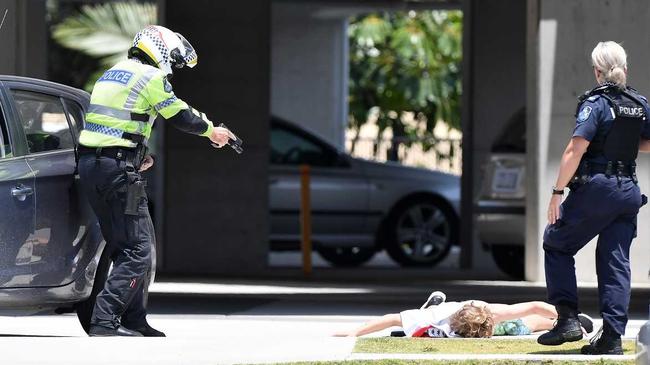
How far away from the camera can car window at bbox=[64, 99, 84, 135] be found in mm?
9602

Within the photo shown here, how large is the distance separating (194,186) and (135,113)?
26.6 ft

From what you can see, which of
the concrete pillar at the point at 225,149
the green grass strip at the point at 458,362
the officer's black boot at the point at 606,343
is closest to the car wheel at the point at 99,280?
the green grass strip at the point at 458,362

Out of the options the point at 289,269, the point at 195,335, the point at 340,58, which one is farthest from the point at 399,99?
the point at 195,335

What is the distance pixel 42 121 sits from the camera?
9430 millimetres

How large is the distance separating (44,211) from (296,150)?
975 centimetres

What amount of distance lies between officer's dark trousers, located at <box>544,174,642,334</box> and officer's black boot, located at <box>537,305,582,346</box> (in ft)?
0.18

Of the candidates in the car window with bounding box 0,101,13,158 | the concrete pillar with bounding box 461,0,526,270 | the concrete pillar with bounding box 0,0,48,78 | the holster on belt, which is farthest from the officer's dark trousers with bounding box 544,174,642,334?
the concrete pillar with bounding box 461,0,526,270

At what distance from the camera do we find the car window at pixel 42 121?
916cm

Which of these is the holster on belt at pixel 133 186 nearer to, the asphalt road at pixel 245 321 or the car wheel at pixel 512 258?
the asphalt road at pixel 245 321

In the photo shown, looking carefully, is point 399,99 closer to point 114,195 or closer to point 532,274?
point 532,274

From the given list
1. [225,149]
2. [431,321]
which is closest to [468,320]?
[431,321]

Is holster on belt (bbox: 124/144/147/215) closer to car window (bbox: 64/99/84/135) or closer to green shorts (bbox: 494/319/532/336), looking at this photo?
car window (bbox: 64/99/84/135)

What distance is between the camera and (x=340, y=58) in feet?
84.4

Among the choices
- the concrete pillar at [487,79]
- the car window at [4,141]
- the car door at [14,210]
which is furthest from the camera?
the concrete pillar at [487,79]
